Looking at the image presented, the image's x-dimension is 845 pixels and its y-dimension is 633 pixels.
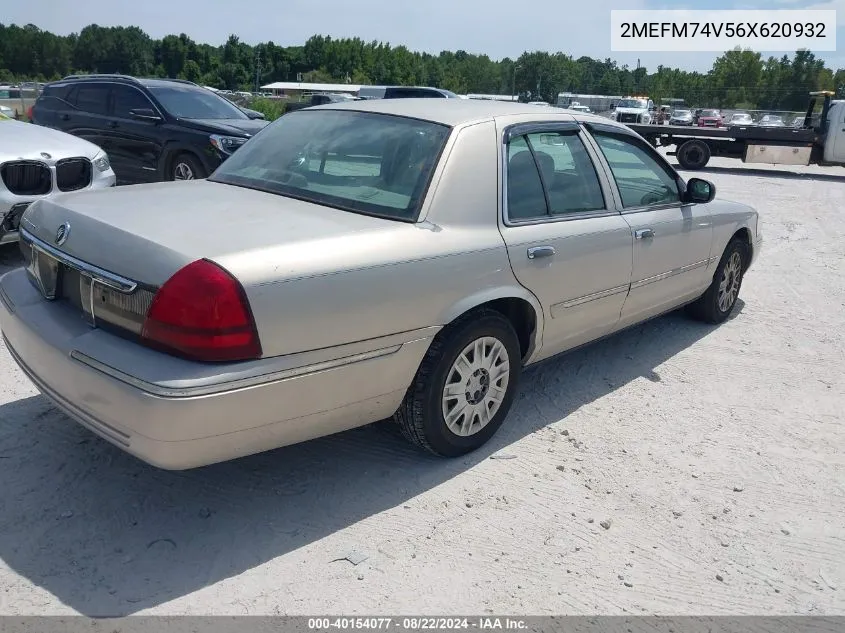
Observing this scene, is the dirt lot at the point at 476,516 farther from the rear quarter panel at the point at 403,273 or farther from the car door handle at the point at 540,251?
the car door handle at the point at 540,251

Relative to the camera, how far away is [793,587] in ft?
9.40

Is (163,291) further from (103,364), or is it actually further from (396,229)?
(396,229)

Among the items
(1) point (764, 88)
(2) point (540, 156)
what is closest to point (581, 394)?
(2) point (540, 156)

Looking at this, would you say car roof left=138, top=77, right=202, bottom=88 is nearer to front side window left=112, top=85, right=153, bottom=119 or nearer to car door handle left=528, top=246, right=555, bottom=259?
front side window left=112, top=85, right=153, bottom=119

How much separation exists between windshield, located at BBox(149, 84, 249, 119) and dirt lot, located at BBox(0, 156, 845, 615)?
5.72 metres

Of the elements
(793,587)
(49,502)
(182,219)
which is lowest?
(793,587)

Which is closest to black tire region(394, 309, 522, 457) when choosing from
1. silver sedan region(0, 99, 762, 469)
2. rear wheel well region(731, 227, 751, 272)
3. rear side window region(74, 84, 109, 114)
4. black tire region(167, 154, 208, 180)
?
silver sedan region(0, 99, 762, 469)

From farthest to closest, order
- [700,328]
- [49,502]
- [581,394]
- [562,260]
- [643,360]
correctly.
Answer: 1. [700,328]
2. [643,360]
3. [581,394]
4. [562,260]
5. [49,502]

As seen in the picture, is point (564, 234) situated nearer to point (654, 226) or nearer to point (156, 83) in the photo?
point (654, 226)

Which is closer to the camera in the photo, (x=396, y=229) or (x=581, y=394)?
(x=396, y=229)

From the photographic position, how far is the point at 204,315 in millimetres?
2557

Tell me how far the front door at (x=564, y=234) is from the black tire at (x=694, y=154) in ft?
58.0

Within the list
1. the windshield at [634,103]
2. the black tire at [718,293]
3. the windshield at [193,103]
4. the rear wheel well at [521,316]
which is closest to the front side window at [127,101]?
the windshield at [193,103]

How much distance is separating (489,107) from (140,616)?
2.85 m
